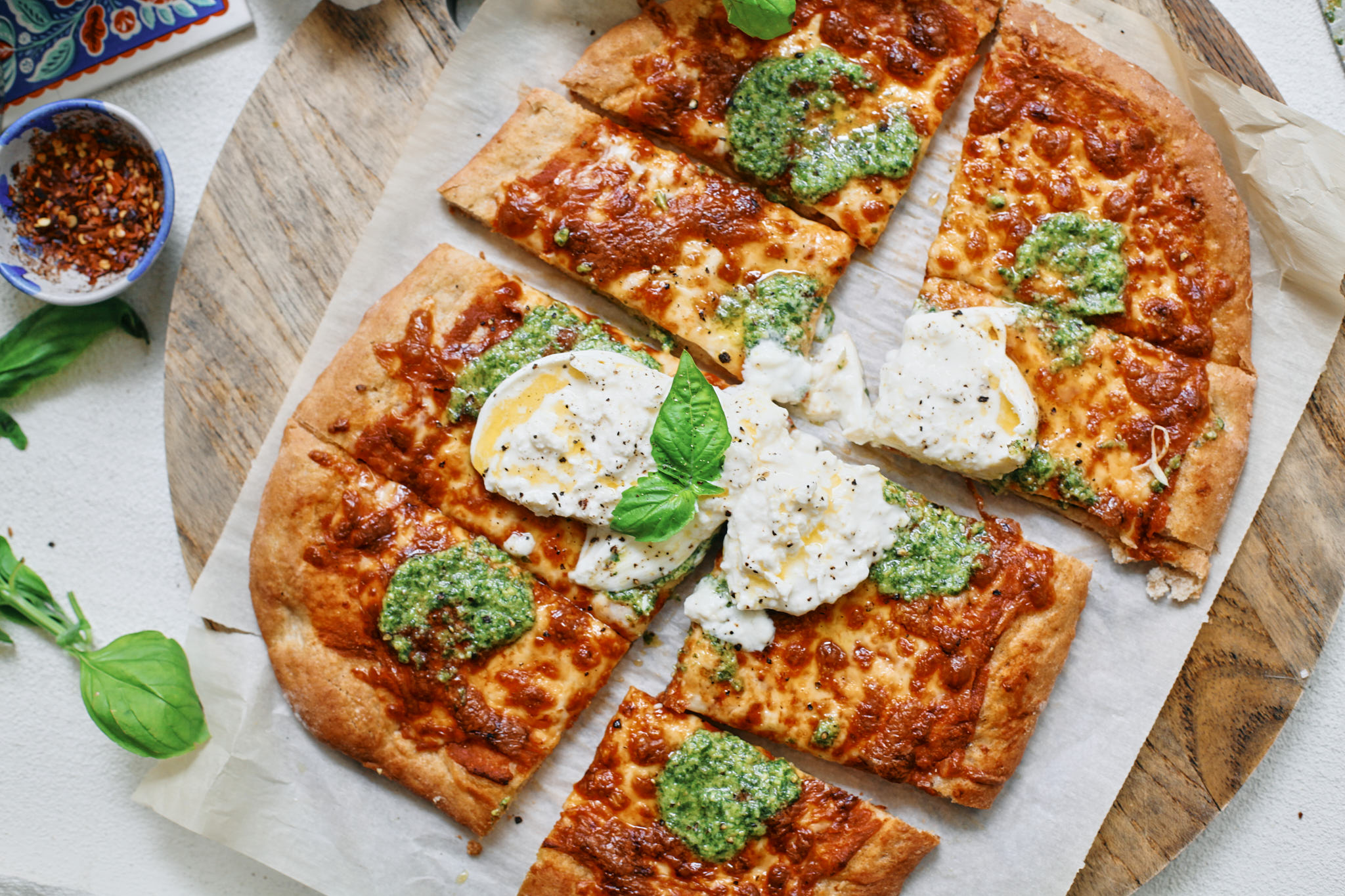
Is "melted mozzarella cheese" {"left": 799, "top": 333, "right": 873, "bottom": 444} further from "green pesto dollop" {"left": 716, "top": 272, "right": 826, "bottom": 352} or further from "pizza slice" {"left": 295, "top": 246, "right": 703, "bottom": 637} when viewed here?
"pizza slice" {"left": 295, "top": 246, "right": 703, "bottom": 637}

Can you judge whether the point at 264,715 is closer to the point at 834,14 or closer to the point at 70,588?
the point at 70,588

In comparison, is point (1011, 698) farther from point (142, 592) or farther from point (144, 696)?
point (142, 592)

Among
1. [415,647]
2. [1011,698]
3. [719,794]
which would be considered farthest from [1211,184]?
[415,647]

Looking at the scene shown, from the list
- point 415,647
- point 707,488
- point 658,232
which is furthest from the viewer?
point 658,232

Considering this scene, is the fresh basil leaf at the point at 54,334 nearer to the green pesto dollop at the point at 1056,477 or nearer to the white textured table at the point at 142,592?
the white textured table at the point at 142,592

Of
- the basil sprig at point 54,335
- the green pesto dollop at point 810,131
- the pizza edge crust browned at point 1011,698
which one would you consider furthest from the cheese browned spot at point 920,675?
the basil sprig at point 54,335

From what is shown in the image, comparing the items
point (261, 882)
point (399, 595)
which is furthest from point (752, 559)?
point (261, 882)
